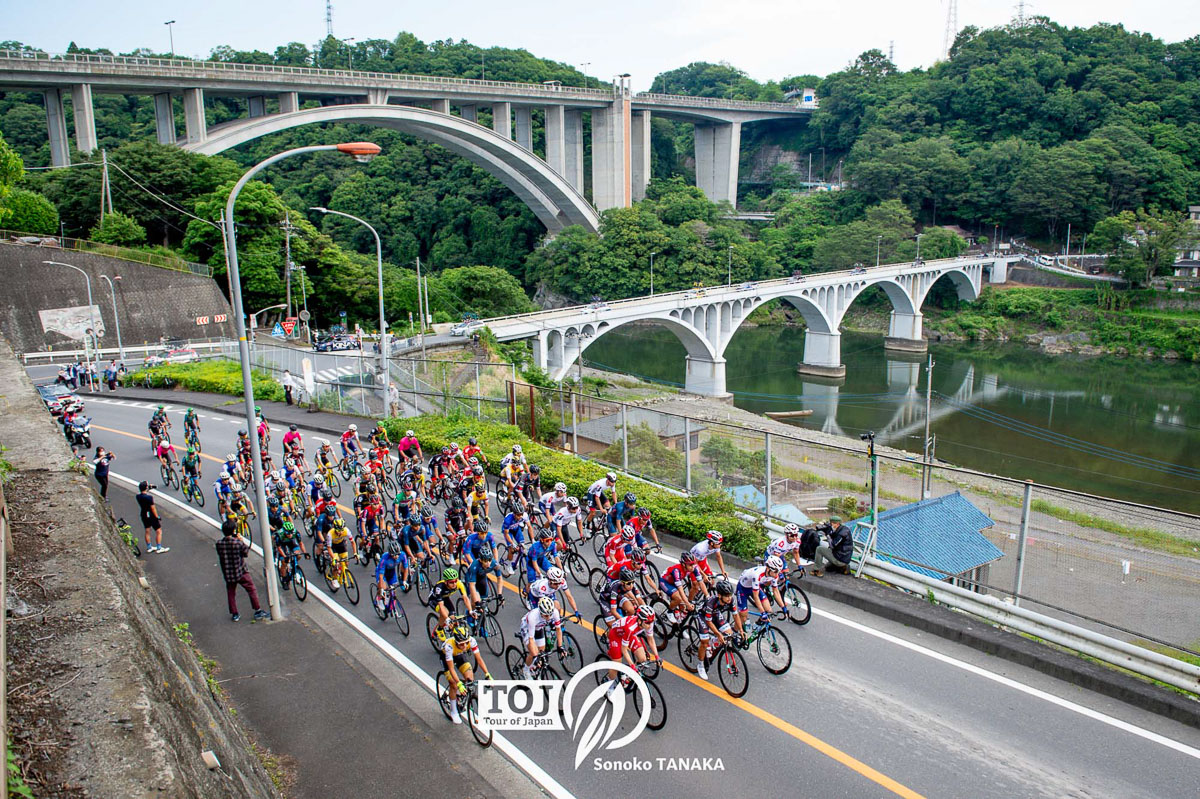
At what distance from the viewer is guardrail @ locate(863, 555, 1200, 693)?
9.46 meters

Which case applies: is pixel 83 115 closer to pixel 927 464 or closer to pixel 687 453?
pixel 687 453

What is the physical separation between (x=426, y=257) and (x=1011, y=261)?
219 feet

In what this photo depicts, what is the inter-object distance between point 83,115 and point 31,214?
669 centimetres

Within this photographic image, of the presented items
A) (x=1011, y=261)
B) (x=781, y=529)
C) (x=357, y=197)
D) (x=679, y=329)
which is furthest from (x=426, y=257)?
(x=781, y=529)

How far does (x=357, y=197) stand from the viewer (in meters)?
89.0

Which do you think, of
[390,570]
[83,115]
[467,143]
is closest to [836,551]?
[390,570]

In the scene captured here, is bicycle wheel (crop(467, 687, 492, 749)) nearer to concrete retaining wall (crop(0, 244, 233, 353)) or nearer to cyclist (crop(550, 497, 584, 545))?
cyclist (crop(550, 497, 584, 545))

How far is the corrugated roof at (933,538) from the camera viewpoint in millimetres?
13430

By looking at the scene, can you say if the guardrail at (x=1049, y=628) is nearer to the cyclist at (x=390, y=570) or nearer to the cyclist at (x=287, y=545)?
the cyclist at (x=390, y=570)

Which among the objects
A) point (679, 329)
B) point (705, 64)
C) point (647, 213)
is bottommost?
point (679, 329)

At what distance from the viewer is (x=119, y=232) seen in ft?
163

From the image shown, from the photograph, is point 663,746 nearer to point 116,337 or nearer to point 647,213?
point 116,337

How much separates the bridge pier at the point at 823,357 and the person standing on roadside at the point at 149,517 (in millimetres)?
59250

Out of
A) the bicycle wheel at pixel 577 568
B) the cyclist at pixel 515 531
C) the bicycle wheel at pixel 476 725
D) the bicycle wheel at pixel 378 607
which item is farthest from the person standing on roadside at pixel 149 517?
the bicycle wheel at pixel 476 725
